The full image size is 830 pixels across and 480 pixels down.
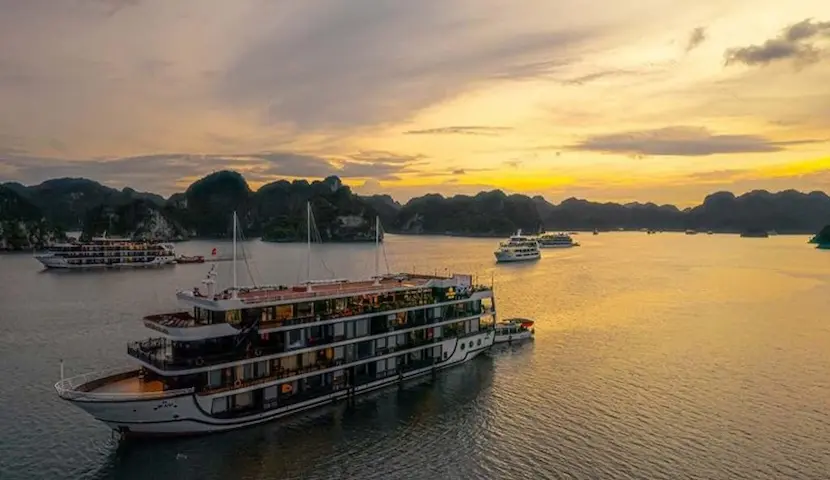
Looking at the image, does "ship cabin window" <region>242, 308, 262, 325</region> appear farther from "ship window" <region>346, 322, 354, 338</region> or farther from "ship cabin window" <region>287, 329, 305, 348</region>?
"ship window" <region>346, 322, 354, 338</region>

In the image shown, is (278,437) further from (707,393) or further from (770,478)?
(707,393)

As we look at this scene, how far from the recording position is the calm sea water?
3291 centimetres

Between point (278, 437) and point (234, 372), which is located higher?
point (234, 372)

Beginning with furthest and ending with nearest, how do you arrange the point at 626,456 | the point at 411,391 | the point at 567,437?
the point at 411,391 < the point at 567,437 < the point at 626,456

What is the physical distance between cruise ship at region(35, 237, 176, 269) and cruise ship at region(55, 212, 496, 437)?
386 ft

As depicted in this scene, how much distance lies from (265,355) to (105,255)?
135 meters

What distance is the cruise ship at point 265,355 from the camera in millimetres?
33812

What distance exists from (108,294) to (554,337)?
75.9 meters

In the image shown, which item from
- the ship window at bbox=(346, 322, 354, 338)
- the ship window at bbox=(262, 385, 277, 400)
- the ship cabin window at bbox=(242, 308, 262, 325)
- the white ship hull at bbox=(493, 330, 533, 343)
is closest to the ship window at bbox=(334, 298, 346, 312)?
the ship window at bbox=(346, 322, 354, 338)

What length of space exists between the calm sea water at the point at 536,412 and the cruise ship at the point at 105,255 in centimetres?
6573

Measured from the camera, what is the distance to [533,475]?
32344 mm

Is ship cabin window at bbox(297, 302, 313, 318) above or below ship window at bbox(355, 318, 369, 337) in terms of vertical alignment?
above

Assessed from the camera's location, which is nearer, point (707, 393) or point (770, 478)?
point (770, 478)

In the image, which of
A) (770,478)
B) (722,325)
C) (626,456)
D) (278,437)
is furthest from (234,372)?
(722,325)
